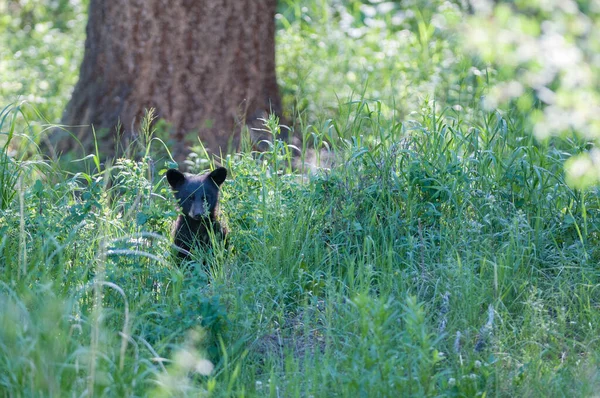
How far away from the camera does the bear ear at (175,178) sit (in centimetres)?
530

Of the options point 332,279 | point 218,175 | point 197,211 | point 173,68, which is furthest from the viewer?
point 173,68

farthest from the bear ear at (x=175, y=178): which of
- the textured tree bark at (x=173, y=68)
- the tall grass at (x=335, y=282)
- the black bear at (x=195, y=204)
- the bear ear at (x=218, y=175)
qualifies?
the textured tree bark at (x=173, y=68)

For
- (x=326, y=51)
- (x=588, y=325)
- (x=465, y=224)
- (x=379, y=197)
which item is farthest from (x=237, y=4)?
(x=588, y=325)

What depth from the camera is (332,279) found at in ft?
14.8

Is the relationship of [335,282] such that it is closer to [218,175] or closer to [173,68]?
[218,175]

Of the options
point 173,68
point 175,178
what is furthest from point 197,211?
point 173,68

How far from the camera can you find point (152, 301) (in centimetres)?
430

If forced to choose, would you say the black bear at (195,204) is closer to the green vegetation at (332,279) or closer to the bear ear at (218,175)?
the bear ear at (218,175)

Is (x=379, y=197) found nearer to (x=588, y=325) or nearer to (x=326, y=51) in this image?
(x=588, y=325)

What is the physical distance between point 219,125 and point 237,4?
3.75 ft

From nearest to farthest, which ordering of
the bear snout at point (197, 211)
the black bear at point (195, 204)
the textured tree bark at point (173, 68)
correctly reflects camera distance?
1. the bear snout at point (197, 211)
2. the black bear at point (195, 204)
3. the textured tree bark at point (173, 68)

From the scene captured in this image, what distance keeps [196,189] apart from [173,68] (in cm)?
214

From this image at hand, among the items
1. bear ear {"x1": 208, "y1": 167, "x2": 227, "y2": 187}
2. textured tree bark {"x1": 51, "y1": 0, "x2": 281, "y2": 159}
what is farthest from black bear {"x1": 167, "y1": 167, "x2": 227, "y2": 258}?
textured tree bark {"x1": 51, "y1": 0, "x2": 281, "y2": 159}

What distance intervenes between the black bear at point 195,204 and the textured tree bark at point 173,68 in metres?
1.52
